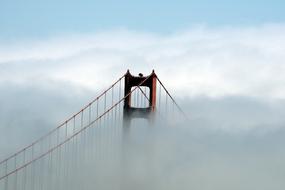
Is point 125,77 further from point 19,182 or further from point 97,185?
point 19,182

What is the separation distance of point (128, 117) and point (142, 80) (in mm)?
2754

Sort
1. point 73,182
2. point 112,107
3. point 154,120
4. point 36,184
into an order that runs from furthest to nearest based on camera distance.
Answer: point 36,184, point 73,182, point 112,107, point 154,120

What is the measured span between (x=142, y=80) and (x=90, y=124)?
6.47 m

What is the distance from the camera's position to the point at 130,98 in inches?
1773

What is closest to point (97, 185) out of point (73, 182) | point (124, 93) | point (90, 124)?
point (73, 182)

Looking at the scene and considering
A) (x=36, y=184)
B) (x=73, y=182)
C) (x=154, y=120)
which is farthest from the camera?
(x=36, y=184)

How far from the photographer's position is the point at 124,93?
45312 mm

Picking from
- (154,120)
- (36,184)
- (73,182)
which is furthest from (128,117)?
(36,184)

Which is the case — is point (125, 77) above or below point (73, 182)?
above

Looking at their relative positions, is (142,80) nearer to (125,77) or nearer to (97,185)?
(125,77)

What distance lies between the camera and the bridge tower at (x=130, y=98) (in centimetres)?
4349

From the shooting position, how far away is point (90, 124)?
164 feet

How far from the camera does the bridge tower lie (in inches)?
1712

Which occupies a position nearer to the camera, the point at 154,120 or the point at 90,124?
the point at 154,120
